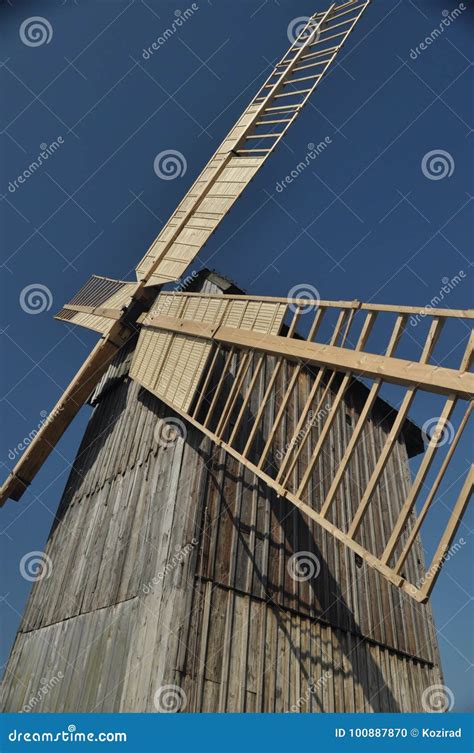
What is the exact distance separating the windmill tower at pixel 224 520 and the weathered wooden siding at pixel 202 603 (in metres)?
0.03

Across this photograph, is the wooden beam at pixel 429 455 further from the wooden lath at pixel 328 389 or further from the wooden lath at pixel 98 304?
the wooden lath at pixel 98 304

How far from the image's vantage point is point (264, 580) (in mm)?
8062

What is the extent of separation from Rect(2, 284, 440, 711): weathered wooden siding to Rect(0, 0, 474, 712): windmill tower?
3cm

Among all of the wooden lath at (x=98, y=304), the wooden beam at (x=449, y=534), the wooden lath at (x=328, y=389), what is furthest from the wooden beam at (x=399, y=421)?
the wooden lath at (x=98, y=304)

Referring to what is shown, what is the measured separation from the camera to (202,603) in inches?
285

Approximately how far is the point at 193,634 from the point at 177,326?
16.4 ft

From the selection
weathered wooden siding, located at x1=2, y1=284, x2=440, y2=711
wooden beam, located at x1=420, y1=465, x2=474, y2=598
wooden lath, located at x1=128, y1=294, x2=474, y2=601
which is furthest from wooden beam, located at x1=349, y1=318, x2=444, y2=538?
weathered wooden siding, located at x1=2, y1=284, x2=440, y2=711

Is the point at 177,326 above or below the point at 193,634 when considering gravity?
above

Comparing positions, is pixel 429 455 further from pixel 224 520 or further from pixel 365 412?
pixel 224 520

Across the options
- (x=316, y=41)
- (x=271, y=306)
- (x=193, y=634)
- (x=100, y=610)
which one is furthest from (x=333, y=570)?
(x=316, y=41)

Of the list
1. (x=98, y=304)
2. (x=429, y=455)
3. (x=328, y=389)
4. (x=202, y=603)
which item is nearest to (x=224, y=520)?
(x=202, y=603)

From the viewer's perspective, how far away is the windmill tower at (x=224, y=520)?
6.52 meters

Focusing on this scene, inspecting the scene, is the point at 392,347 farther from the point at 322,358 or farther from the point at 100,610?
the point at 100,610

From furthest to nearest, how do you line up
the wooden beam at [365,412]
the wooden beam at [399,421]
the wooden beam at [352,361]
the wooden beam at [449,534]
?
the wooden beam at [365,412], the wooden beam at [399,421], the wooden beam at [352,361], the wooden beam at [449,534]
